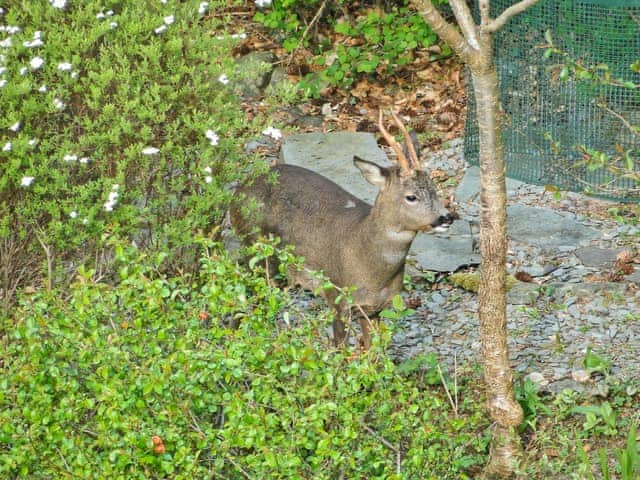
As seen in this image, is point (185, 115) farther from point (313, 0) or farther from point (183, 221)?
point (313, 0)

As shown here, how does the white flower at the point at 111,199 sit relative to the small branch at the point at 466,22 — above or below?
below

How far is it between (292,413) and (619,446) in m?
2.03

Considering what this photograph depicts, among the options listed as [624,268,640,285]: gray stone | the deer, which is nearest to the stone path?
[624,268,640,285]: gray stone

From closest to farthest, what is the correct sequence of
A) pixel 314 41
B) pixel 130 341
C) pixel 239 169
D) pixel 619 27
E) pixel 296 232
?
pixel 130 341 < pixel 239 169 < pixel 296 232 < pixel 619 27 < pixel 314 41

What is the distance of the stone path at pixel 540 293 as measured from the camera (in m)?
6.15

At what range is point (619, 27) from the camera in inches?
307

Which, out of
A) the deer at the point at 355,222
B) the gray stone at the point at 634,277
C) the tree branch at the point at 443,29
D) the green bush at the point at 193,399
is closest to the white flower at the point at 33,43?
the deer at the point at 355,222

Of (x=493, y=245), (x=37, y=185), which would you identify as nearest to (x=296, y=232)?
(x=37, y=185)

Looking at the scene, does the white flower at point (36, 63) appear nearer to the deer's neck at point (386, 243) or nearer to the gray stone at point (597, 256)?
the deer's neck at point (386, 243)

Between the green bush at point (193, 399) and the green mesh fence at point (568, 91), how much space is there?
3653 mm

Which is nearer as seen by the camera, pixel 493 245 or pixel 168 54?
pixel 493 245

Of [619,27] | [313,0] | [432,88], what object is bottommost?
[432,88]

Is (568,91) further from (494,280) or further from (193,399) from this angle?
(193,399)

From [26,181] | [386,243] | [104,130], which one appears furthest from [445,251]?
[26,181]
